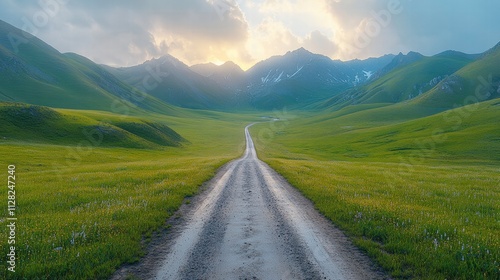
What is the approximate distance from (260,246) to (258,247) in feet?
0.41

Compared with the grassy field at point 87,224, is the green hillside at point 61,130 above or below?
above

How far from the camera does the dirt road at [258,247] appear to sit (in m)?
7.78

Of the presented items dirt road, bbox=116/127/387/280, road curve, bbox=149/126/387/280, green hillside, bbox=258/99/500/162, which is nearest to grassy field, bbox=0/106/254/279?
dirt road, bbox=116/127/387/280

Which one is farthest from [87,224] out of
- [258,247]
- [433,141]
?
[433,141]

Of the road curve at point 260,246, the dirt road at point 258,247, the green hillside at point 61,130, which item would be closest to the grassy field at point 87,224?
the dirt road at point 258,247

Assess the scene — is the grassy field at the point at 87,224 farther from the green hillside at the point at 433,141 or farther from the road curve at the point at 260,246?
the green hillside at the point at 433,141

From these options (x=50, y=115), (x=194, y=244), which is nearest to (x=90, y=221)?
(x=194, y=244)

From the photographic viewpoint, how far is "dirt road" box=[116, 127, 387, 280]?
306 inches

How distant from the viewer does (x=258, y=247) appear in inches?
375

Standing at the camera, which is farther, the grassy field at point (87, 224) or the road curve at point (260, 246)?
the road curve at point (260, 246)

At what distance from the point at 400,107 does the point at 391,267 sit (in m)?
215

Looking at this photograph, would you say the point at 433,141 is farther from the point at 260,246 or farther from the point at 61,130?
the point at 61,130

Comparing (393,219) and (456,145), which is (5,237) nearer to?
(393,219)

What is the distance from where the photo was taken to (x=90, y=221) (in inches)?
423
